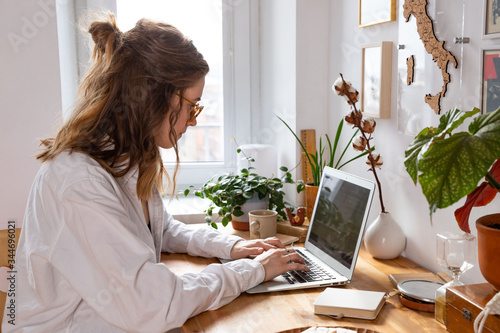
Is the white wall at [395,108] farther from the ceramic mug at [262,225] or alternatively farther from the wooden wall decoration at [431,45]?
the ceramic mug at [262,225]

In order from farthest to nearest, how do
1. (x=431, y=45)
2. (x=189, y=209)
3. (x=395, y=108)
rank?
(x=189, y=209)
(x=395, y=108)
(x=431, y=45)

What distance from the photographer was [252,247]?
160 cm

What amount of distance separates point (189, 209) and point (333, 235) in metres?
0.96

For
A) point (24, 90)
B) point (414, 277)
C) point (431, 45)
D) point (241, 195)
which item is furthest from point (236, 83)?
point (414, 277)

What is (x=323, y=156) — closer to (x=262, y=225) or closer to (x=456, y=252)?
(x=262, y=225)

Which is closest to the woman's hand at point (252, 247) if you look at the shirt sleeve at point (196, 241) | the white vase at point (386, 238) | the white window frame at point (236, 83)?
the shirt sleeve at point (196, 241)

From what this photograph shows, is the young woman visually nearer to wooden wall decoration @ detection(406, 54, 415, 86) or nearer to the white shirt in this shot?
the white shirt

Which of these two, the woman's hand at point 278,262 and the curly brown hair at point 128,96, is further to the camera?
the woman's hand at point 278,262

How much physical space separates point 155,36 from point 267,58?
1267 mm

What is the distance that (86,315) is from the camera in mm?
1252

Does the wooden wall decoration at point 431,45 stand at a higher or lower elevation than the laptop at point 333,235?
higher

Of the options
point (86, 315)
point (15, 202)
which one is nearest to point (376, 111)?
point (86, 315)

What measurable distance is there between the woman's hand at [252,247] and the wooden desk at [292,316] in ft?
0.67

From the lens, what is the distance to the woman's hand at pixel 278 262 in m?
1.43
